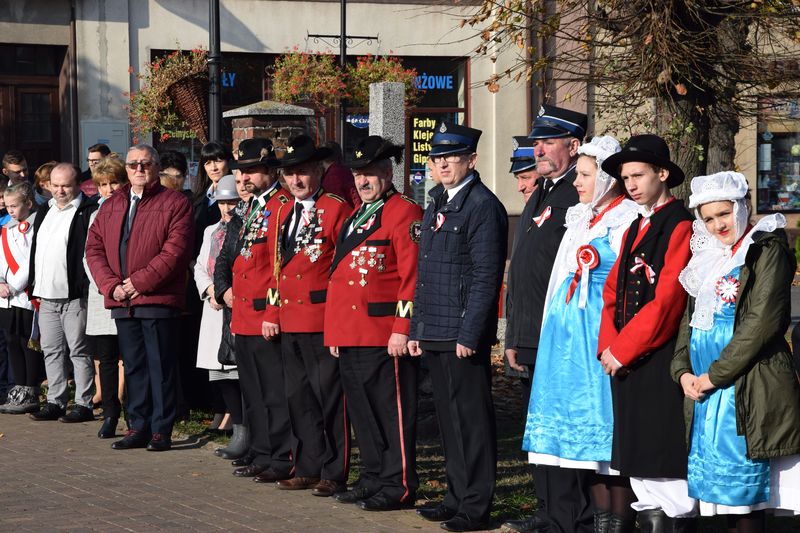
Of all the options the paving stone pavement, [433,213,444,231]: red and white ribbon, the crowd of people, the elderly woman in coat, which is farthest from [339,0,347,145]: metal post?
[433,213,444,231]: red and white ribbon

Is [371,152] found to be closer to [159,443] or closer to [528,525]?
[528,525]

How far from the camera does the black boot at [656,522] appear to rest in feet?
19.6

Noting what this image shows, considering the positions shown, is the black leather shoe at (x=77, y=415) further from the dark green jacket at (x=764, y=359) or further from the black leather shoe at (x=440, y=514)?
the dark green jacket at (x=764, y=359)

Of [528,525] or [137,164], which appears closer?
[528,525]

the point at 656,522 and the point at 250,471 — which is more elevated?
the point at 656,522

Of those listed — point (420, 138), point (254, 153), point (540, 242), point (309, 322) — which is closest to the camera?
point (540, 242)

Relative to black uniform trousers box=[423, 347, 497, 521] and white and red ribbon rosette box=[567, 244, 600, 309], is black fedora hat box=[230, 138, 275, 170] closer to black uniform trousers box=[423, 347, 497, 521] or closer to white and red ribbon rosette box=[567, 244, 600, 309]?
black uniform trousers box=[423, 347, 497, 521]

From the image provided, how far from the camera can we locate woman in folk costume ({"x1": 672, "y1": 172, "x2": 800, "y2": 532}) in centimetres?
547

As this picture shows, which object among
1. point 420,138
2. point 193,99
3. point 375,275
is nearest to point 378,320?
point 375,275

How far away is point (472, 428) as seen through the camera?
7258 millimetres

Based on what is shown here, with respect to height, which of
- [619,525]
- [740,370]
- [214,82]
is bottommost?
[619,525]

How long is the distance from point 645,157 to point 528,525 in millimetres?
2135

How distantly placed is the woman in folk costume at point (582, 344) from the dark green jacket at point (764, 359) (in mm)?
786

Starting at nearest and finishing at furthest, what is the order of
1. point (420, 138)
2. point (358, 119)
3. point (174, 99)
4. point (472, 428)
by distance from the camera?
point (472, 428) → point (174, 99) → point (358, 119) → point (420, 138)
